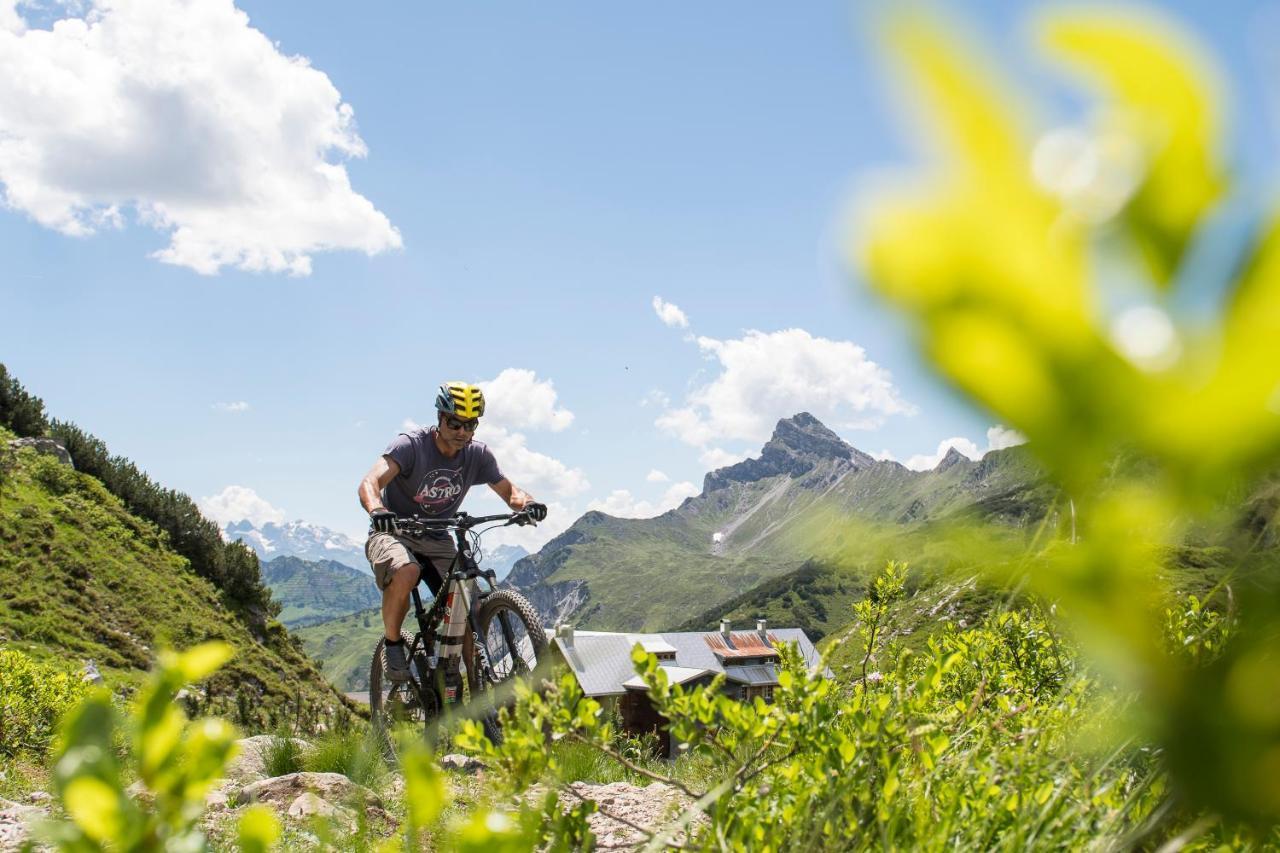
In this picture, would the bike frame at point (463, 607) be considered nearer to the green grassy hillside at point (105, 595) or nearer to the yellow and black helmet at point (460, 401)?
the yellow and black helmet at point (460, 401)

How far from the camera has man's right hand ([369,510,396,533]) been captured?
5.69 metres

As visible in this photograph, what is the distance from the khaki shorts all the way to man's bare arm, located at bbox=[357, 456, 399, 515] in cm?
26

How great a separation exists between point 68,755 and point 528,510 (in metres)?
6.09

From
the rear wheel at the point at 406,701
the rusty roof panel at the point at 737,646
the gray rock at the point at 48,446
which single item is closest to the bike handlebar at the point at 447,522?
the rear wheel at the point at 406,701

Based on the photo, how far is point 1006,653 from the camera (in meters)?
3.71

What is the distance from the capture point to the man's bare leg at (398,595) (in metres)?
5.92

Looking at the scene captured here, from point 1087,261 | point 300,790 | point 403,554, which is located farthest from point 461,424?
point 1087,261

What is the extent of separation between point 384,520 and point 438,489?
0.99m

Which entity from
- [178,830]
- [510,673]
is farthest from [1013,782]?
[510,673]

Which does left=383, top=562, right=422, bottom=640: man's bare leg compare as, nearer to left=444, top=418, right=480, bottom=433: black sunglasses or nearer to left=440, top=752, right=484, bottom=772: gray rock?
left=440, top=752, right=484, bottom=772: gray rock

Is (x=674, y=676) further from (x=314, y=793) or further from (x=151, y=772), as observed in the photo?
(x=151, y=772)

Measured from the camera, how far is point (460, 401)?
6453 millimetres

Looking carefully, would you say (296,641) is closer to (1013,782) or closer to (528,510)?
(528,510)

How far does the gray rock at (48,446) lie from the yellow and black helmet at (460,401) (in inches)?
1248
